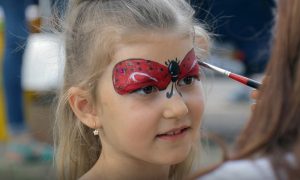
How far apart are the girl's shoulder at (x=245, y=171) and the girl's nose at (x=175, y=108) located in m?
0.50

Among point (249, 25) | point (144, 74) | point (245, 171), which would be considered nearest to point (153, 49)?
point (144, 74)

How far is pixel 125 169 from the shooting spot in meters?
1.67

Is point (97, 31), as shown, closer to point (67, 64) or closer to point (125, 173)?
point (67, 64)

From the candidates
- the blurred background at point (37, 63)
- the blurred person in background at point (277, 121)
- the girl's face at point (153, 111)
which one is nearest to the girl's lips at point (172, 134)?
the girl's face at point (153, 111)

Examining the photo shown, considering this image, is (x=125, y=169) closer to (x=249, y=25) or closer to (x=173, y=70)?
(x=173, y=70)

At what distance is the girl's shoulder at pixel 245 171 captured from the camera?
0.98 m

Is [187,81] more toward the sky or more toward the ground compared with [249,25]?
more toward the sky

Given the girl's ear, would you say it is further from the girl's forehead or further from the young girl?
the girl's forehead

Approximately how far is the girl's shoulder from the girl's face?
0.50 meters

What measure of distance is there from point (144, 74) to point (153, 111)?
0.31ft

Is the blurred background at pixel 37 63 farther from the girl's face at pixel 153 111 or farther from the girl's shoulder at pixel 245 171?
the girl's shoulder at pixel 245 171

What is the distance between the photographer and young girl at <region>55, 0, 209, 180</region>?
1.55 m

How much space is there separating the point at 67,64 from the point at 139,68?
0.27 m

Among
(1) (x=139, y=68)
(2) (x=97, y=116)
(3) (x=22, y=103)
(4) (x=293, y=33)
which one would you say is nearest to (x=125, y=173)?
(2) (x=97, y=116)
